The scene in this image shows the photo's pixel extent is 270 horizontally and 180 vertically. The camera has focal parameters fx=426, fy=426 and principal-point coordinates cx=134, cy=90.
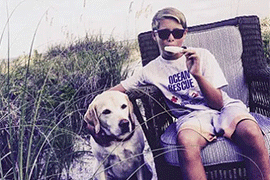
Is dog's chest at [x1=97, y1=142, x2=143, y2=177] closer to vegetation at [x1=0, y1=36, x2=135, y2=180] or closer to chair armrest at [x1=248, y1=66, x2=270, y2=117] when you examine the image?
vegetation at [x1=0, y1=36, x2=135, y2=180]

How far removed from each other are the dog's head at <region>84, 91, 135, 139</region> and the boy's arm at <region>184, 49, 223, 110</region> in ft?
1.08

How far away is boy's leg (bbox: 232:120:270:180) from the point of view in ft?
5.50

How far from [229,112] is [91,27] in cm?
110

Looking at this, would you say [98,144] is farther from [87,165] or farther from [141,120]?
[87,165]

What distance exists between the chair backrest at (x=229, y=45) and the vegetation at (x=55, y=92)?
390 mm

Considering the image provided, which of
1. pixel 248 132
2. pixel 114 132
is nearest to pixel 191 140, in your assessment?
pixel 248 132

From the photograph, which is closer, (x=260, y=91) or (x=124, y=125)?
(x=124, y=125)

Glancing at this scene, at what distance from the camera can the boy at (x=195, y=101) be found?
1.69 metres

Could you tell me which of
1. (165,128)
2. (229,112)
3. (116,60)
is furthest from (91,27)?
(229,112)

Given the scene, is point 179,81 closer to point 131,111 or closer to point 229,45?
point 131,111

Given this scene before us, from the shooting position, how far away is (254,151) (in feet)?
5.51

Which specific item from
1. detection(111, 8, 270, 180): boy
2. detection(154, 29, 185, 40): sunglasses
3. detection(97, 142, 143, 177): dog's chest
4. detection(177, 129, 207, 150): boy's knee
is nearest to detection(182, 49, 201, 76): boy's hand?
detection(111, 8, 270, 180): boy

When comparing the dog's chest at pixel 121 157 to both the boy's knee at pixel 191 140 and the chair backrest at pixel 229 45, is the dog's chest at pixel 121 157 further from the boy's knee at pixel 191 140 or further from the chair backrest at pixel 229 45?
the chair backrest at pixel 229 45

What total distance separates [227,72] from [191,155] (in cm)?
78
